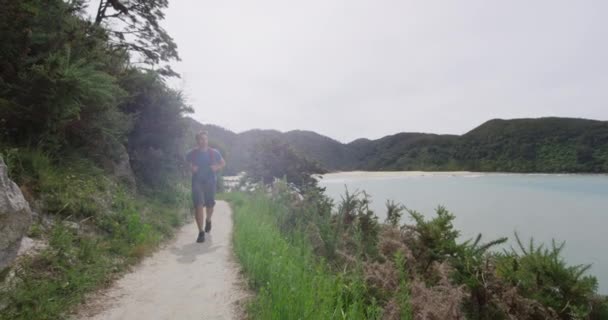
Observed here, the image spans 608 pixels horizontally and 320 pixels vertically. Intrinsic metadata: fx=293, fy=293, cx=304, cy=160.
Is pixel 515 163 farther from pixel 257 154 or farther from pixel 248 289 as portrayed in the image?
pixel 248 289

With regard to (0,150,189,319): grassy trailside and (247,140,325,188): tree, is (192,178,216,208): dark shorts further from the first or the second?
(247,140,325,188): tree

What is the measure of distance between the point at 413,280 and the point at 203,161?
14.8 feet

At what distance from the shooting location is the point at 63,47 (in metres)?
5.50

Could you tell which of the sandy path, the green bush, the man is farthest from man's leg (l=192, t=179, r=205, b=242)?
the green bush

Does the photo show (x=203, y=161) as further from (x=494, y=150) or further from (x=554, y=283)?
(x=494, y=150)

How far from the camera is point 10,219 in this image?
106 inches

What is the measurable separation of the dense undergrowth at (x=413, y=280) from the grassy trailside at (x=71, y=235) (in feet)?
5.98

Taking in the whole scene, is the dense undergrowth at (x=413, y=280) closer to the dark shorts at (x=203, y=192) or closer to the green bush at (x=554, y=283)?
the green bush at (x=554, y=283)

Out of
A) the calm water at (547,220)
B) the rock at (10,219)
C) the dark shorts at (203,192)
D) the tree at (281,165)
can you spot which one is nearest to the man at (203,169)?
the dark shorts at (203,192)

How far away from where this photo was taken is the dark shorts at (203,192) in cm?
603

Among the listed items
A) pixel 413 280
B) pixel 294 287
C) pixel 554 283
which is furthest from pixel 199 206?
pixel 554 283

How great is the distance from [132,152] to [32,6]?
578 centimetres

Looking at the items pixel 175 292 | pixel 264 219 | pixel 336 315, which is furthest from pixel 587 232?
pixel 175 292

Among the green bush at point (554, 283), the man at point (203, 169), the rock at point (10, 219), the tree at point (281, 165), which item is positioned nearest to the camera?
the rock at point (10, 219)
